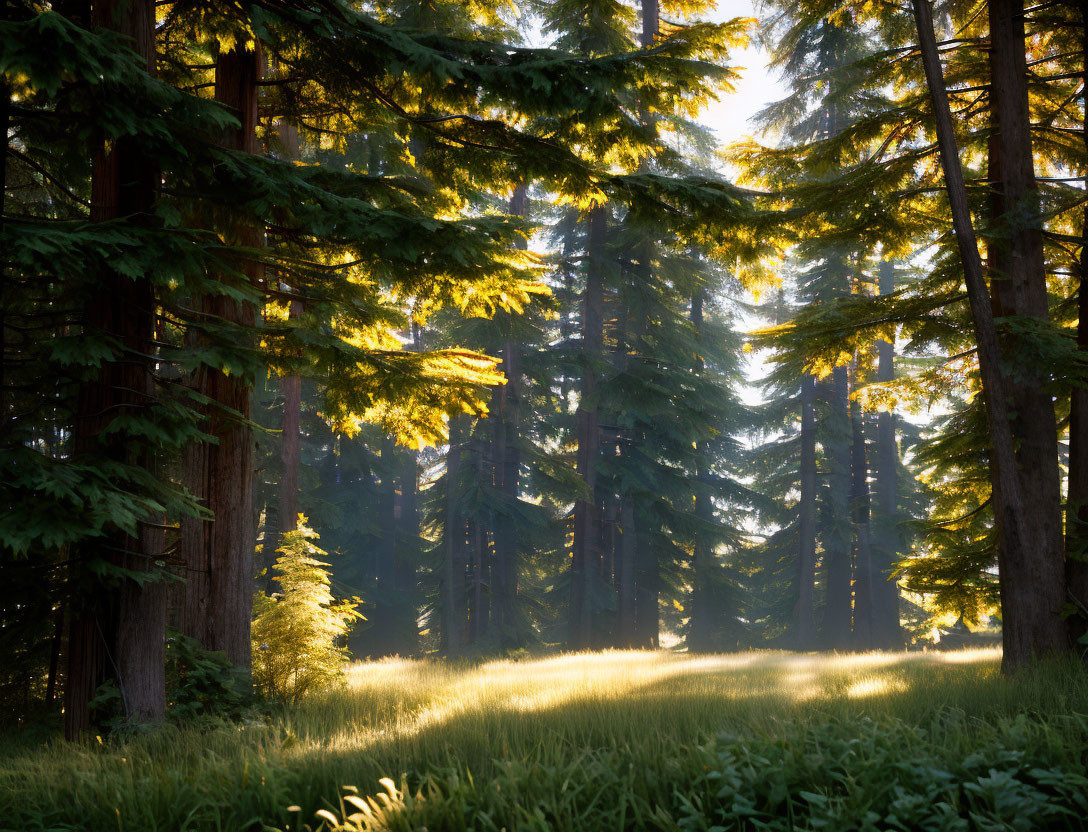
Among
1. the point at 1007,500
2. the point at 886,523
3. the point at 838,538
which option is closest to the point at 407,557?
the point at 838,538

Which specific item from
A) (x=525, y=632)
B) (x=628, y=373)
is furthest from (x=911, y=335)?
(x=525, y=632)

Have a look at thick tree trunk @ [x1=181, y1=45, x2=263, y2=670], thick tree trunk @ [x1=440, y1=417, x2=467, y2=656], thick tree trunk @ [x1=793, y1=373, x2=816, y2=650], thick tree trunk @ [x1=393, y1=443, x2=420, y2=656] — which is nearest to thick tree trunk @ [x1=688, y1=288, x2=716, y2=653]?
thick tree trunk @ [x1=793, y1=373, x2=816, y2=650]

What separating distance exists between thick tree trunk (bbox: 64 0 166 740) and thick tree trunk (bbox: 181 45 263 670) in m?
1.34

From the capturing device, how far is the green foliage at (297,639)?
7.94 metres

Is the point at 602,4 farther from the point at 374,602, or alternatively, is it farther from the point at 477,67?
the point at 374,602

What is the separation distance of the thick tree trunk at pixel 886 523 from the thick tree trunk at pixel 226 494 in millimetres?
25565

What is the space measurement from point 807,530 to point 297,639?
76.6ft

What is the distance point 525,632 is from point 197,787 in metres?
22.1

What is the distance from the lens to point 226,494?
24.4 feet

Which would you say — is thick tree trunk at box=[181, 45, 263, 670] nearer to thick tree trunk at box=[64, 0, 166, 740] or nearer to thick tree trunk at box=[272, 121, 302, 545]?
thick tree trunk at box=[64, 0, 166, 740]

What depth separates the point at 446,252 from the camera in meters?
6.18

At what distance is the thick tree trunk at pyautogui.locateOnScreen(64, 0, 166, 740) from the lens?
226 inches

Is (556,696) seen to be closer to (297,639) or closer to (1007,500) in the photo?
(297,639)

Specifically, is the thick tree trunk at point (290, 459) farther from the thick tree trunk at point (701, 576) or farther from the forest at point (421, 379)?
the thick tree trunk at point (701, 576)
